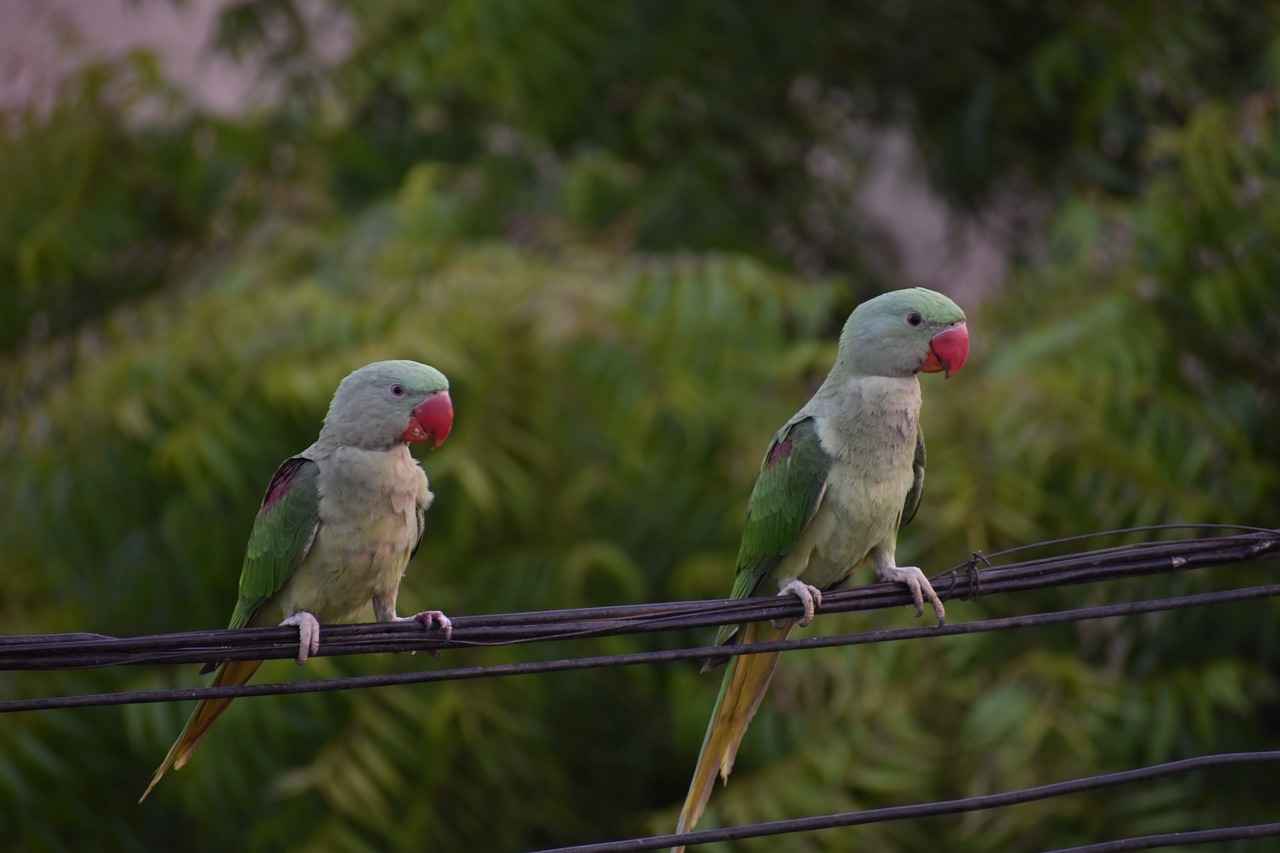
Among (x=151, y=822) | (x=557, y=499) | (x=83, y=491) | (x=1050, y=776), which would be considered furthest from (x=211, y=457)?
(x=1050, y=776)

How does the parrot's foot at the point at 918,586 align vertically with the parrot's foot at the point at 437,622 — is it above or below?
below

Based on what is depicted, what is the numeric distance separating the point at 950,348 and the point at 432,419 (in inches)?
47.2

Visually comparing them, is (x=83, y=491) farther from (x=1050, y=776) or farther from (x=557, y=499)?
(x=1050, y=776)

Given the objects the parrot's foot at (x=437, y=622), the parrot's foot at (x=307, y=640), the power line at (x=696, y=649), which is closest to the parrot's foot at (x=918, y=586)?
the power line at (x=696, y=649)

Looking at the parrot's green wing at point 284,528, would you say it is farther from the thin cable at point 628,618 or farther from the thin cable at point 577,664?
the thin cable at point 577,664

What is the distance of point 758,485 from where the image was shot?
3293 mm

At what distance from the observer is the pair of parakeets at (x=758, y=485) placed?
314 cm

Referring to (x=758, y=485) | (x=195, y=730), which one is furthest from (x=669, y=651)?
(x=195, y=730)

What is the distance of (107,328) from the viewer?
5.46 metres

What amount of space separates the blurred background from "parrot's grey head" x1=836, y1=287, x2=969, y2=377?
1373mm

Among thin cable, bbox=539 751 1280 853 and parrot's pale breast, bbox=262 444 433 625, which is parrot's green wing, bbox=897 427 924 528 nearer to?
thin cable, bbox=539 751 1280 853

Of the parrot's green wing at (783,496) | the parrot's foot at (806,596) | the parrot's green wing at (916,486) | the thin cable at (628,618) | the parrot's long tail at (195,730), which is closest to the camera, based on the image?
the thin cable at (628,618)

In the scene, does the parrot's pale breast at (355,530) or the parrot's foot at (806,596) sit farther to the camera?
the parrot's pale breast at (355,530)

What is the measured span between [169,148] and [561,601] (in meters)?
3.07
